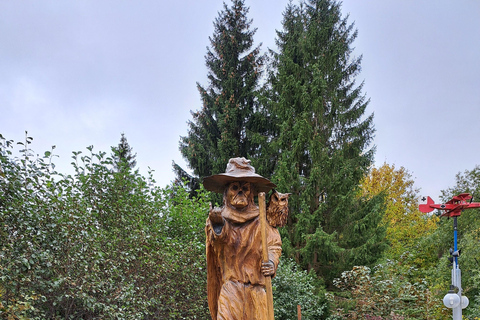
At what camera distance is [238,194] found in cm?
425

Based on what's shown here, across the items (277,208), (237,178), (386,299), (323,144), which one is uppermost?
(323,144)

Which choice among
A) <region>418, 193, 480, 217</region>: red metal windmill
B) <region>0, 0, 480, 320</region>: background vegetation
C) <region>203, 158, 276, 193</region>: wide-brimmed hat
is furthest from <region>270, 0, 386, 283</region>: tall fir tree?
<region>203, 158, 276, 193</region>: wide-brimmed hat

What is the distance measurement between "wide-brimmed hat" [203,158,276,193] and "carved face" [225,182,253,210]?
55 mm

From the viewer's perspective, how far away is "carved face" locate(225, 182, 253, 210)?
13.9 ft

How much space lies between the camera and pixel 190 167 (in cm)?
1927

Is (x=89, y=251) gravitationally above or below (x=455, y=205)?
below

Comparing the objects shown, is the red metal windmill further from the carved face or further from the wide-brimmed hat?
the carved face

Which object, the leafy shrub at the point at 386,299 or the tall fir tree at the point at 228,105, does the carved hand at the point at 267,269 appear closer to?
the leafy shrub at the point at 386,299

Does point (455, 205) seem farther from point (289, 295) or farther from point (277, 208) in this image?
point (277, 208)

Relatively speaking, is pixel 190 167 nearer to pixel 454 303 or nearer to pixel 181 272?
pixel 181 272

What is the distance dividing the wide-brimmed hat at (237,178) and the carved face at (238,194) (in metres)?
0.06

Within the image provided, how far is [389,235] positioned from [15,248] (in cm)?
1910

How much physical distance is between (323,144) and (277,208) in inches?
544

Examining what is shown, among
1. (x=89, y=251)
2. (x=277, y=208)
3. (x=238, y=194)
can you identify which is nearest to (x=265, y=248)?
(x=277, y=208)
